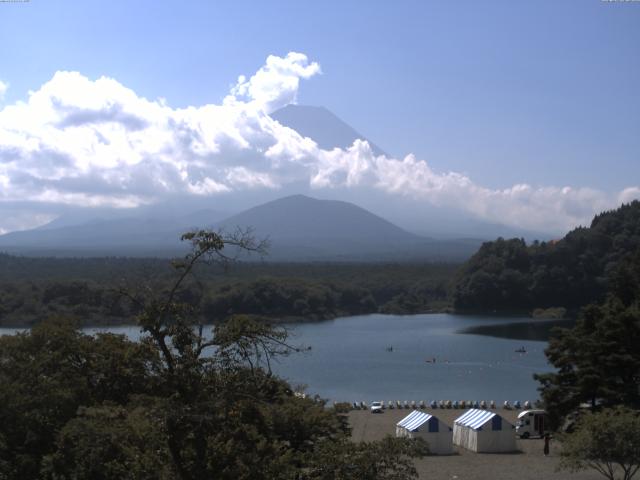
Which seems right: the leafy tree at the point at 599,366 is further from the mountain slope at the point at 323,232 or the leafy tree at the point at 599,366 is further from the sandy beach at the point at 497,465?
the mountain slope at the point at 323,232

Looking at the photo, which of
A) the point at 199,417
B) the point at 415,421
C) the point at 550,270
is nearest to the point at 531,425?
the point at 415,421

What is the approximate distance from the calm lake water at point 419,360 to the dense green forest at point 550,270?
464 centimetres

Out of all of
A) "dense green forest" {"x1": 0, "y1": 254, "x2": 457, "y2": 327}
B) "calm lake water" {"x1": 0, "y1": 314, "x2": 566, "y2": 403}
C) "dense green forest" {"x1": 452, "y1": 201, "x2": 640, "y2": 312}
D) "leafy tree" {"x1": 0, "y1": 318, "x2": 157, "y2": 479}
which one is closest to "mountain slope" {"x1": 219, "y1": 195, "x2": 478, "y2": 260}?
"dense green forest" {"x1": 0, "y1": 254, "x2": 457, "y2": 327}

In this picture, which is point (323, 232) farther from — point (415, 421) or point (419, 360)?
point (415, 421)

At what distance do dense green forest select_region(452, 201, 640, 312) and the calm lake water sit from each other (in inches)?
183

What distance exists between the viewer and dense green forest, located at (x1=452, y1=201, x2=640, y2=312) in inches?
2031

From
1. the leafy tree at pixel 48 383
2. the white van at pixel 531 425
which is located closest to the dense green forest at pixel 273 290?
the white van at pixel 531 425

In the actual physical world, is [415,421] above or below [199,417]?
below

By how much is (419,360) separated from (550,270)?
22.2 m

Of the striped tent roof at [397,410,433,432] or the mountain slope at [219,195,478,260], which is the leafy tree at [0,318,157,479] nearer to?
the striped tent roof at [397,410,433,432]

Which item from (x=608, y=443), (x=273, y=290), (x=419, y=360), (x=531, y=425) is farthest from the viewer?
(x=273, y=290)

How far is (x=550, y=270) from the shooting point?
52188 millimetres

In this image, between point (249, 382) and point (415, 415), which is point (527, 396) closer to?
point (415, 415)

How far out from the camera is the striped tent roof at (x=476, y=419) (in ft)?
48.5
